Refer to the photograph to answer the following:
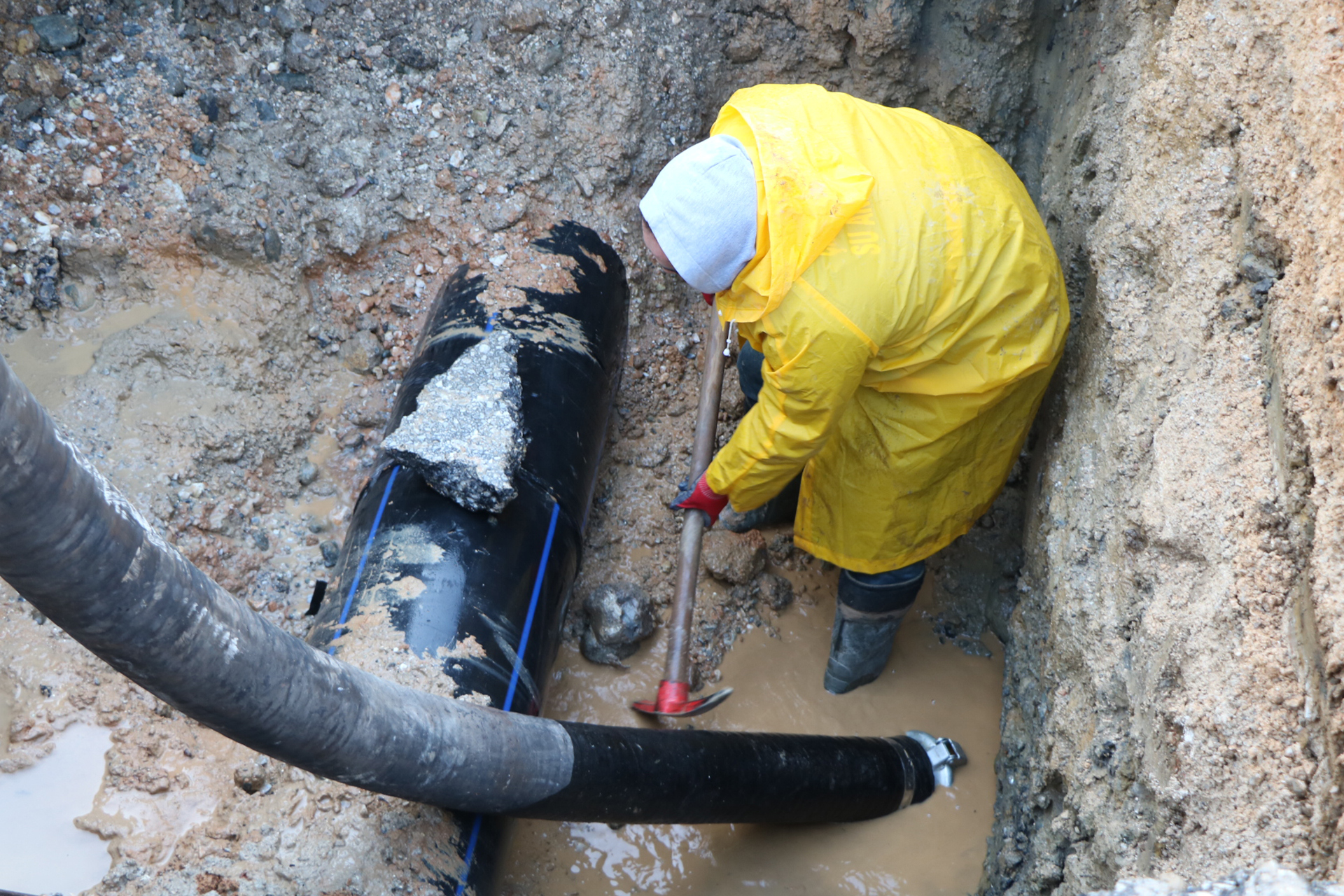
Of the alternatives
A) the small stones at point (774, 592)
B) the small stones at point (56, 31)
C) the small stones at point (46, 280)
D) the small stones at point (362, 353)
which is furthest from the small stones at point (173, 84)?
the small stones at point (774, 592)

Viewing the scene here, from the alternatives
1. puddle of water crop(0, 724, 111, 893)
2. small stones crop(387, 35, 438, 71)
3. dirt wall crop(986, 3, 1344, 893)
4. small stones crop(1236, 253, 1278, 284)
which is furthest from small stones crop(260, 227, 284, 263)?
small stones crop(1236, 253, 1278, 284)

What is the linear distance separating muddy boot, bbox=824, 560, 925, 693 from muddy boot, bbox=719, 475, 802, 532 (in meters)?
0.31

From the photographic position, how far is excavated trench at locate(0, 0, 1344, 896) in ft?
4.81

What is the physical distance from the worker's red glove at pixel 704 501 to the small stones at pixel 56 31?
2.44 metres

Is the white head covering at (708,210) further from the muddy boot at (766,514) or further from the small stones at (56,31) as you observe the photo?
the small stones at (56,31)

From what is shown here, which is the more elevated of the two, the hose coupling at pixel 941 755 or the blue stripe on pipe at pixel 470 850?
the hose coupling at pixel 941 755

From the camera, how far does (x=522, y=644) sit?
2131 millimetres

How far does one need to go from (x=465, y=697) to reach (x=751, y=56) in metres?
2.39

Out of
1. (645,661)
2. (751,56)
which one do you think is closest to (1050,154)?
(751,56)

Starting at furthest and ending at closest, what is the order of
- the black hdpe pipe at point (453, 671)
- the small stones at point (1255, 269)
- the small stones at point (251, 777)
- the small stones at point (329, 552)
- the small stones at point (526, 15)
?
the small stones at point (526, 15), the small stones at point (329, 552), the small stones at point (251, 777), the small stones at point (1255, 269), the black hdpe pipe at point (453, 671)

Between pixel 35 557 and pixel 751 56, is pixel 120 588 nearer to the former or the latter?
pixel 35 557

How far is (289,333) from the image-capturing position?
3.02m

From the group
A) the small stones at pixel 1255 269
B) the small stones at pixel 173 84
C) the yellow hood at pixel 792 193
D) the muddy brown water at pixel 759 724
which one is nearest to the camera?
the small stones at pixel 1255 269

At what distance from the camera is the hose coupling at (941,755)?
8.53ft
